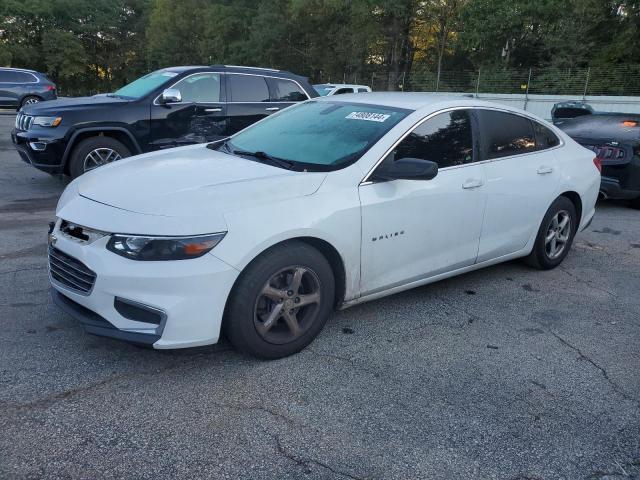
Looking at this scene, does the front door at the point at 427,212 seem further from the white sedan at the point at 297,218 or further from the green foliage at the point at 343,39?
the green foliage at the point at 343,39

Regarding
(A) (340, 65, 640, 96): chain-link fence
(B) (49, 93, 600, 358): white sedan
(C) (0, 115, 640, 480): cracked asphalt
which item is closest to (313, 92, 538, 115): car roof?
(B) (49, 93, 600, 358): white sedan

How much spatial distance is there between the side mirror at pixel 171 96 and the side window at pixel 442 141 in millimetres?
4607

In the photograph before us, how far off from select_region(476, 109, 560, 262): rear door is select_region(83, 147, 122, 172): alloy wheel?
513cm

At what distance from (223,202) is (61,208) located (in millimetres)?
1065

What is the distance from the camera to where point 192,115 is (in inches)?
316

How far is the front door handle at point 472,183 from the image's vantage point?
13.6 feet

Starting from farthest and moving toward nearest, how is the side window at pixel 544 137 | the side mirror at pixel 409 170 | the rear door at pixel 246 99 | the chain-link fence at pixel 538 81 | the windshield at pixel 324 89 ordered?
1. the chain-link fence at pixel 538 81
2. the windshield at pixel 324 89
3. the rear door at pixel 246 99
4. the side window at pixel 544 137
5. the side mirror at pixel 409 170

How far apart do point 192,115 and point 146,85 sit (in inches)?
32.4

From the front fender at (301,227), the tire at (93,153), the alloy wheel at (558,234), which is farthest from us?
the tire at (93,153)

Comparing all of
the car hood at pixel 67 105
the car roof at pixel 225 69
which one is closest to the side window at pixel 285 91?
the car roof at pixel 225 69

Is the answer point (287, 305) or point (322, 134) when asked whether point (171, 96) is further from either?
point (287, 305)

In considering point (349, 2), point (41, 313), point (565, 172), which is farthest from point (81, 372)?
point (349, 2)

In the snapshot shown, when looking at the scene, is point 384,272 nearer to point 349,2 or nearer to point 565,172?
point 565,172

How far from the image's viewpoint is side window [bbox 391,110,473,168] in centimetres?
391
